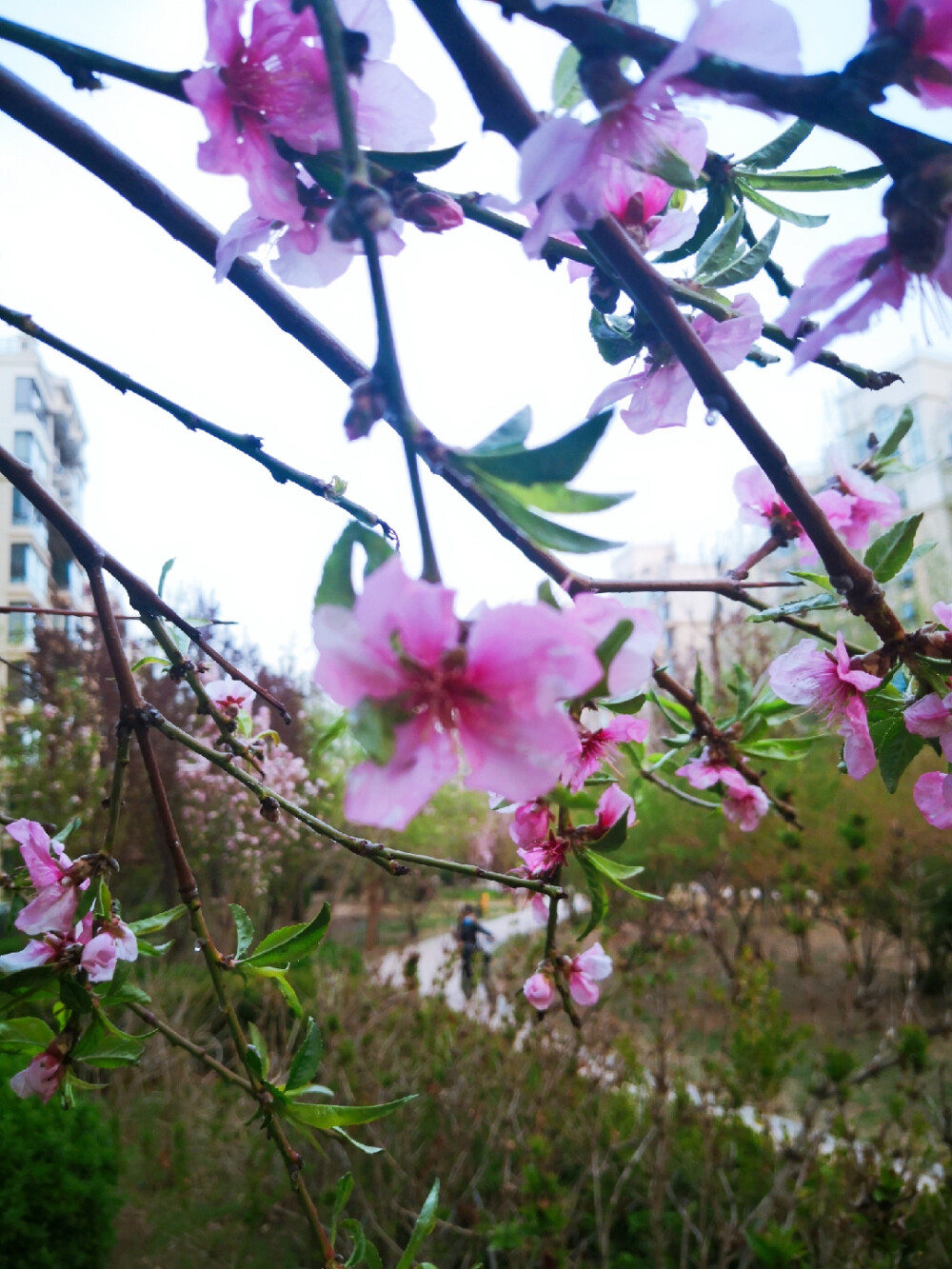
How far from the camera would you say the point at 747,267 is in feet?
1.50

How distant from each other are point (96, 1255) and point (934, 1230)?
7.93ft

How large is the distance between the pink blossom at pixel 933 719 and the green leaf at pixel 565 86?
0.36 m

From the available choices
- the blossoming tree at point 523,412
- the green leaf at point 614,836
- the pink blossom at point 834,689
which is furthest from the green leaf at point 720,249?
the green leaf at point 614,836

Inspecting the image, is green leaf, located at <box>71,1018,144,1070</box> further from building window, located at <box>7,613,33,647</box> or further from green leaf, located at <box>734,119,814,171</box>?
building window, located at <box>7,613,33,647</box>

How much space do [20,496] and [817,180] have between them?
6.11ft

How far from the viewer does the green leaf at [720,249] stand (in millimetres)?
455

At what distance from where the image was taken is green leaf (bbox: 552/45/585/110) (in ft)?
1.15

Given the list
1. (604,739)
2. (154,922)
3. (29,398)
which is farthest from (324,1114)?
(29,398)

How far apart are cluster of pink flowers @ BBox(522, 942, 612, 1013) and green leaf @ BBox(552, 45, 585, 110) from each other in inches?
22.8

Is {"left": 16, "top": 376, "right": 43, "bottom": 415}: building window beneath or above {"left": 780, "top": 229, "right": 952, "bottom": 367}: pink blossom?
above

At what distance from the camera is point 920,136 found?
267 mm

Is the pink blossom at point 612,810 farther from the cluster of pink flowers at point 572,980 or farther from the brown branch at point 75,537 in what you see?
the brown branch at point 75,537

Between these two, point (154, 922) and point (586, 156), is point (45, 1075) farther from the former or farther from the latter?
point (586, 156)

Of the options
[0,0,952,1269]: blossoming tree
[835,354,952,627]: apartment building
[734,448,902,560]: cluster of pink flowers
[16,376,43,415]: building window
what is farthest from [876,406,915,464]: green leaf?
[835,354,952,627]: apartment building
